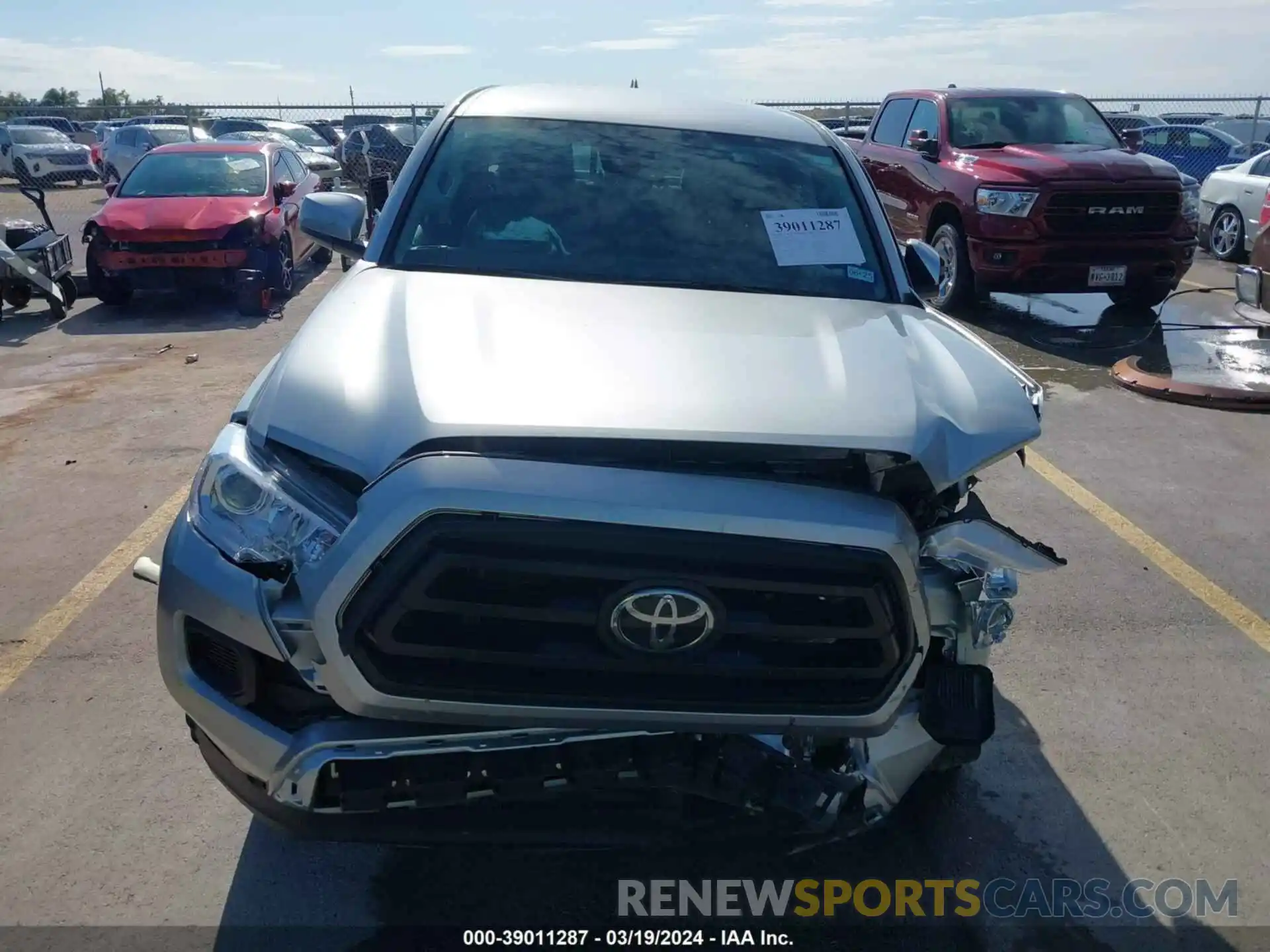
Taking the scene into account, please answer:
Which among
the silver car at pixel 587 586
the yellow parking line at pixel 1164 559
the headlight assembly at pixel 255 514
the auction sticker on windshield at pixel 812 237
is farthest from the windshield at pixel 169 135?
the silver car at pixel 587 586

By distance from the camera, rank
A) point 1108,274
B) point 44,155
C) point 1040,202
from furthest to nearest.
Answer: point 44,155 → point 1108,274 → point 1040,202

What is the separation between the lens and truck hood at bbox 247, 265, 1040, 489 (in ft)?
7.63

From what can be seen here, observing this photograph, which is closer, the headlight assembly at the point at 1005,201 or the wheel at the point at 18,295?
the headlight assembly at the point at 1005,201

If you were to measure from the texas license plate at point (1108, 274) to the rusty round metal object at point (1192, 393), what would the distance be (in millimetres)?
1673

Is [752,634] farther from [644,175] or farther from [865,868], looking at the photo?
[644,175]

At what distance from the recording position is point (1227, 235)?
13.3 metres

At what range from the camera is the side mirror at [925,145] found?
1032 cm

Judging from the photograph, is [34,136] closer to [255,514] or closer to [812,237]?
[812,237]

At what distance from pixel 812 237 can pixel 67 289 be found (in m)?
9.15

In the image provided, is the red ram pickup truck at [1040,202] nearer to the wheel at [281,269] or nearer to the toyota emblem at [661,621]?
the wheel at [281,269]

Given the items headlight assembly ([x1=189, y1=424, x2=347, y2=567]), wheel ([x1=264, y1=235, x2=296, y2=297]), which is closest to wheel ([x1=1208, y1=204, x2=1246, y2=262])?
wheel ([x1=264, y1=235, x2=296, y2=297])

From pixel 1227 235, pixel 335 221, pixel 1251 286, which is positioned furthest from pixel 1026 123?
pixel 335 221

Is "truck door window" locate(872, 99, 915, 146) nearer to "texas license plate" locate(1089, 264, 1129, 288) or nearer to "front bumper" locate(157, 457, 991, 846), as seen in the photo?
"texas license plate" locate(1089, 264, 1129, 288)

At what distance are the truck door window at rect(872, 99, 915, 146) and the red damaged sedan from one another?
630 cm
